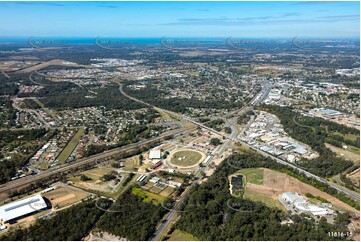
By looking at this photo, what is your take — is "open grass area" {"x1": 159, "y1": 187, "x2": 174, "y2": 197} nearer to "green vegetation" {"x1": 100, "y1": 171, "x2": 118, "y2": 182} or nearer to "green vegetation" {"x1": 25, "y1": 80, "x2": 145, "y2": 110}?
"green vegetation" {"x1": 100, "y1": 171, "x2": 118, "y2": 182}

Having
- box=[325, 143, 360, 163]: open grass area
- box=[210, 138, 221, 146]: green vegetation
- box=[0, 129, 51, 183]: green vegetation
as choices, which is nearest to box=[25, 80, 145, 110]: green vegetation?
box=[0, 129, 51, 183]: green vegetation

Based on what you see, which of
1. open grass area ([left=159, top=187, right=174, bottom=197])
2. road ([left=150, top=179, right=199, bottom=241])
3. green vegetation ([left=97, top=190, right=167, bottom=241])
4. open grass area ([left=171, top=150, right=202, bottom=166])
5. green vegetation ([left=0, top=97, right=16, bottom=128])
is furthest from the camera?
green vegetation ([left=0, top=97, right=16, bottom=128])

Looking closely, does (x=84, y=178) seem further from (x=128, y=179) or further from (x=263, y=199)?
(x=263, y=199)

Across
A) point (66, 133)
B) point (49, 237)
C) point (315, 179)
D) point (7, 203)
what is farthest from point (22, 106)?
point (315, 179)

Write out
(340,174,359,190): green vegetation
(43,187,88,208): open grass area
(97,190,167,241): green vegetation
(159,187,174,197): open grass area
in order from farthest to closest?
(340,174,359,190): green vegetation → (159,187,174,197): open grass area → (43,187,88,208): open grass area → (97,190,167,241): green vegetation

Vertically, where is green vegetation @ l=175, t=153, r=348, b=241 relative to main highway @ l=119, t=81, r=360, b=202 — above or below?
above

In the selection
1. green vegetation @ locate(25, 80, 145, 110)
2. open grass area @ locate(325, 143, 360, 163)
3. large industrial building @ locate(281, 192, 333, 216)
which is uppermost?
large industrial building @ locate(281, 192, 333, 216)
